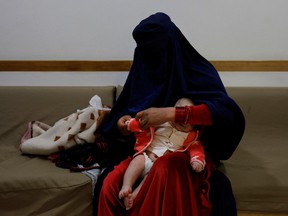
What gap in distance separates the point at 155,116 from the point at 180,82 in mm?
223

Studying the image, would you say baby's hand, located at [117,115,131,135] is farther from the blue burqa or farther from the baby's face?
the baby's face

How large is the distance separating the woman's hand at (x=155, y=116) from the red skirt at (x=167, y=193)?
16 centimetres

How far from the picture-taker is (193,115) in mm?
1401

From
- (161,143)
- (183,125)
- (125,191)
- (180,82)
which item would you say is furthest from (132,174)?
(180,82)

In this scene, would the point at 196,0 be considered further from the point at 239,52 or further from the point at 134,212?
the point at 134,212

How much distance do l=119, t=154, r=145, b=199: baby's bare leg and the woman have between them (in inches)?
2.1

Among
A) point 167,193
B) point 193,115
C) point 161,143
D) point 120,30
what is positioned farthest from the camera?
point 120,30

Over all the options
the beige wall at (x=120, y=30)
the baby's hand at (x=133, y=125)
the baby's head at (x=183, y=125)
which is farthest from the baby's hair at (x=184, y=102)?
the beige wall at (x=120, y=30)

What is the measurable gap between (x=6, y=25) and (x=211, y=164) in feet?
5.61

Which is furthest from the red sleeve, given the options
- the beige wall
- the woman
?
the beige wall

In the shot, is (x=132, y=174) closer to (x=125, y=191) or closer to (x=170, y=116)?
(x=125, y=191)

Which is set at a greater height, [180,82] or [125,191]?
[180,82]

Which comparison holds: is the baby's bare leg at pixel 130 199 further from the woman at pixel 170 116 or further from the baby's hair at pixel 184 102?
the baby's hair at pixel 184 102

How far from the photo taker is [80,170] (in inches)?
62.7
